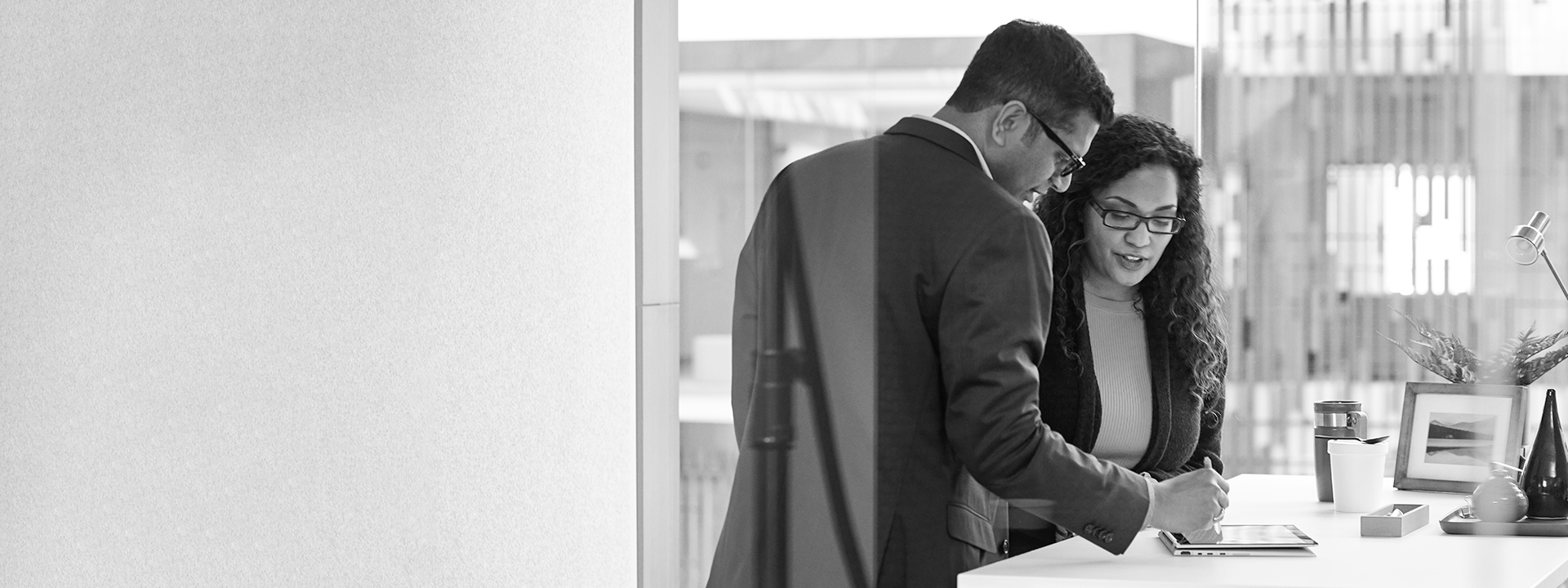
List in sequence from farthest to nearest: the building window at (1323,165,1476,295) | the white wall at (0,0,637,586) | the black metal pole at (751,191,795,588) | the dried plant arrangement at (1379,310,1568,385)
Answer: the white wall at (0,0,637,586), the black metal pole at (751,191,795,588), the building window at (1323,165,1476,295), the dried plant arrangement at (1379,310,1568,385)

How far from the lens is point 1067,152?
1.72m

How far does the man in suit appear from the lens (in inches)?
61.1

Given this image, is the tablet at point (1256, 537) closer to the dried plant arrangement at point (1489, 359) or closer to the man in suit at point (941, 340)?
the man in suit at point (941, 340)

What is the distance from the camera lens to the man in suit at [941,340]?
1551mm

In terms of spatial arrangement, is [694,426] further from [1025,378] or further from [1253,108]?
[1253,108]

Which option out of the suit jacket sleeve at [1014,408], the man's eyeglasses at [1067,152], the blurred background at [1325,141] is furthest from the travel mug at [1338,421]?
the man's eyeglasses at [1067,152]

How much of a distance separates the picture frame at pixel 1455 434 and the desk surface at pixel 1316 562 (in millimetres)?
29

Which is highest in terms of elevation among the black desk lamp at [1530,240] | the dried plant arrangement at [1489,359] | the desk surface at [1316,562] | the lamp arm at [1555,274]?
the black desk lamp at [1530,240]

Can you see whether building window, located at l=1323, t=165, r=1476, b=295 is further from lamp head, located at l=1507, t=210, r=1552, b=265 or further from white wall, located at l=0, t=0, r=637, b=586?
white wall, located at l=0, t=0, r=637, b=586

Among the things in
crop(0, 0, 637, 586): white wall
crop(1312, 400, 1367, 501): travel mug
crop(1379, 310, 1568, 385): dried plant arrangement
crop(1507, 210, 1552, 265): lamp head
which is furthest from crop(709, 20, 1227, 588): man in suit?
crop(0, 0, 637, 586): white wall

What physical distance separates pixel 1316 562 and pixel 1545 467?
0.25 m

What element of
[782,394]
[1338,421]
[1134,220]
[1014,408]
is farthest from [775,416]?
[1338,421]

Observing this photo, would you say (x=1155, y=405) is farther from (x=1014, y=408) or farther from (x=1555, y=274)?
(x=1555, y=274)

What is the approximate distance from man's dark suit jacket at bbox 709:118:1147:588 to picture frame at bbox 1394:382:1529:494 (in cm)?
32
